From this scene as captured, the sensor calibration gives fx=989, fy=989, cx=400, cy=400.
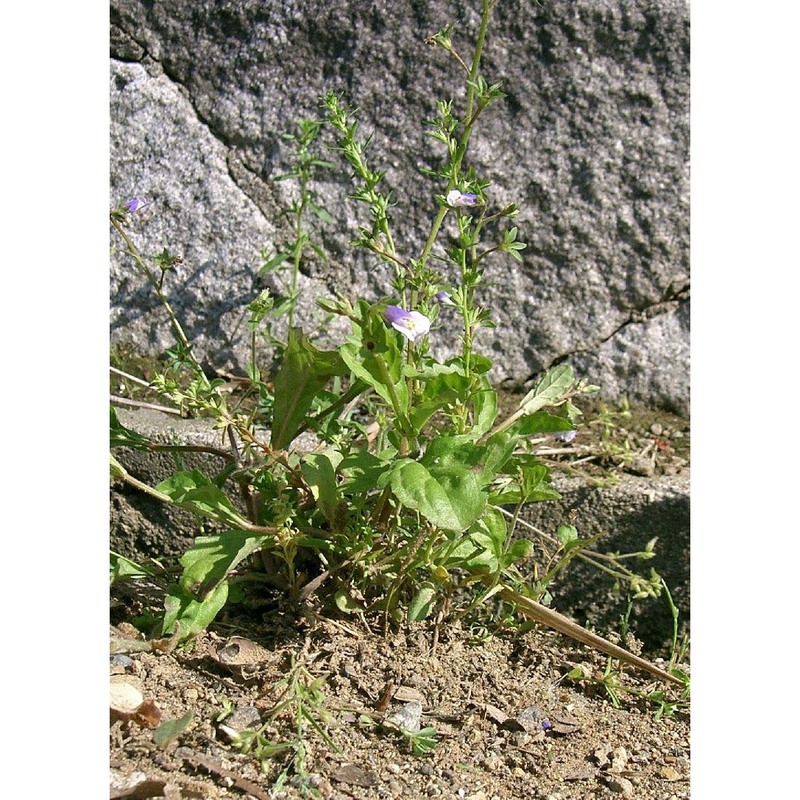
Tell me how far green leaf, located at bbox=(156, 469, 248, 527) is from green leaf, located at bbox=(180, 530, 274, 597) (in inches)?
1.1

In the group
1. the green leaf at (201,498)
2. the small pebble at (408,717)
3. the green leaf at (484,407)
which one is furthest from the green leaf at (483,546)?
the green leaf at (201,498)

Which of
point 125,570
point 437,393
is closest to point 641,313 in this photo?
point 437,393

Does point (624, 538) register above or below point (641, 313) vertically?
below

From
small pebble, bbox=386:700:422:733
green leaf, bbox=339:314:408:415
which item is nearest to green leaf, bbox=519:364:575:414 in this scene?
green leaf, bbox=339:314:408:415

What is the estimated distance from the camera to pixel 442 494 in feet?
4.44

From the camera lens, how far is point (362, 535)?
1.60 metres

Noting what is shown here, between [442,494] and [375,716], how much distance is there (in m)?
0.35

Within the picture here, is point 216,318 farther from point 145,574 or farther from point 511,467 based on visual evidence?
point 511,467

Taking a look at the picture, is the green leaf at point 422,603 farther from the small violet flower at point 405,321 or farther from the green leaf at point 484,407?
the small violet flower at point 405,321

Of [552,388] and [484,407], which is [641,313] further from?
[484,407]

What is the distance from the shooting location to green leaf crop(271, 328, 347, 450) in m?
1.59

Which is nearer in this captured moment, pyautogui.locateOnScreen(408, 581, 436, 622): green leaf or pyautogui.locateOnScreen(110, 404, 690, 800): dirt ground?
pyautogui.locateOnScreen(110, 404, 690, 800): dirt ground

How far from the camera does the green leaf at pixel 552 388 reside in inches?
66.9

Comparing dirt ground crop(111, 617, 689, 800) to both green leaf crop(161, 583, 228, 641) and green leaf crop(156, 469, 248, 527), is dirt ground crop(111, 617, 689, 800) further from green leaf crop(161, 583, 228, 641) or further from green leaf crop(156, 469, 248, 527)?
green leaf crop(156, 469, 248, 527)
